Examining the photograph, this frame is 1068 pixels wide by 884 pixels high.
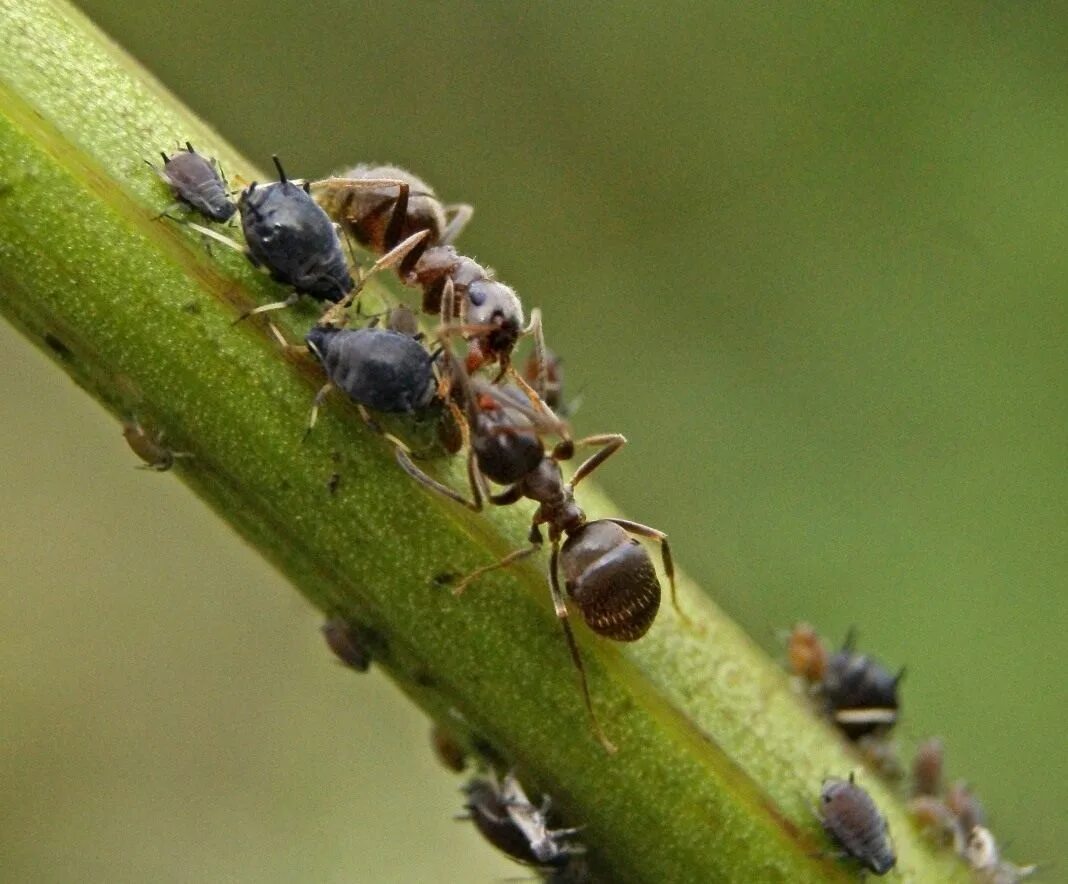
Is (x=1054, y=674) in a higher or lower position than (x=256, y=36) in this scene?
lower

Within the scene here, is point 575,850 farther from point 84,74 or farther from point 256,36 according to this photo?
point 256,36

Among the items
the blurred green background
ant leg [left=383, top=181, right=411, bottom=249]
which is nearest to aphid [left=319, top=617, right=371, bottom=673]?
ant leg [left=383, top=181, right=411, bottom=249]

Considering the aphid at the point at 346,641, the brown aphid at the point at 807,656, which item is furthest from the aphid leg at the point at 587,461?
the brown aphid at the point at 807,656

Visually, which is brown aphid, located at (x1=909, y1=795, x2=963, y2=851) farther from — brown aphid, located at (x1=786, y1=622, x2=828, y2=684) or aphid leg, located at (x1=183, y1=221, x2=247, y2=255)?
aphid leg, located at (x1=183, y1=221, x2=247, y2=255)

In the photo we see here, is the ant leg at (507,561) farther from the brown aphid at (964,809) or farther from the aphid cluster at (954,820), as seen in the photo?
the brown aphid at (964,809)

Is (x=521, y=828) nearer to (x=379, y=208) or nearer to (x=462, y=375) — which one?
(x=462, y=375)

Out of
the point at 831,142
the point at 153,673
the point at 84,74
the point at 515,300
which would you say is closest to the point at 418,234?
the point at 515,300

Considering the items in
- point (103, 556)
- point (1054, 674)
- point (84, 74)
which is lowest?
point (103, 556)
